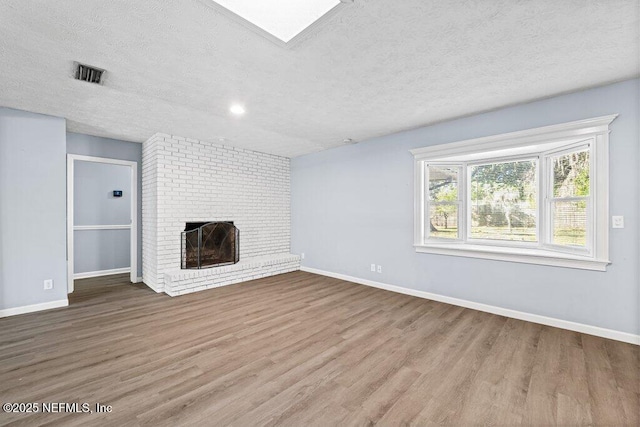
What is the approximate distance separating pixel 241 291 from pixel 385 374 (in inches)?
112

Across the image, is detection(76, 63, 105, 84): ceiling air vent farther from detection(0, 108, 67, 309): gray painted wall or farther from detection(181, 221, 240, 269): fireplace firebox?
detection(181, 221, 240, 269): fireplace firebox

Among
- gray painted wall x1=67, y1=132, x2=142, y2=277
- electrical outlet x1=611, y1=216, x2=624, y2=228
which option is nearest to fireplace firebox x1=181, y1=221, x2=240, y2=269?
gray painted wall x1=67, y1=132, x2=142, y2=277

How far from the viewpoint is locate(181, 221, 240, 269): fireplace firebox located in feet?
14.8

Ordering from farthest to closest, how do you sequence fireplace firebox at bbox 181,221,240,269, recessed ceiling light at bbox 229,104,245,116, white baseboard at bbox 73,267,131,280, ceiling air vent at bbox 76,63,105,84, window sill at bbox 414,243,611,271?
white baseboard at bbox 73,267,131,280
fireplace firebox at bbox 181,221,240,269
recessed ceiling light at bbox 229,104,245,116
window sill at bbox 414,243,611,271
ceiling air vent at bbox 76,63,105,84

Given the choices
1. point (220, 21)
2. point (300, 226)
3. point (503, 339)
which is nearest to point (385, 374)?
point (503, 339)

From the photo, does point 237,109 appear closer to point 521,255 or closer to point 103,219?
point 521,255

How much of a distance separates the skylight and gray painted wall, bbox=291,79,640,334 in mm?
2770

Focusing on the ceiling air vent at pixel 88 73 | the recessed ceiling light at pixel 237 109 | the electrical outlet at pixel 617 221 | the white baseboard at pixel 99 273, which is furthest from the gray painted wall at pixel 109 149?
the electrical outlet at pixel 617 221

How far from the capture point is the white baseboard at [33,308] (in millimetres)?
3199

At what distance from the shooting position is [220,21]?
173 cm

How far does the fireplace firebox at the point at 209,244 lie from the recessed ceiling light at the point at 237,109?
7.29ft

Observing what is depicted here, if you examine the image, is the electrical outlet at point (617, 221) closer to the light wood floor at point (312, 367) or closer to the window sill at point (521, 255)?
the window sill at point (521, 255)

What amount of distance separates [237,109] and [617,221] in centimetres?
427

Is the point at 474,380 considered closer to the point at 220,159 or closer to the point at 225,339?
the point at 225,339
